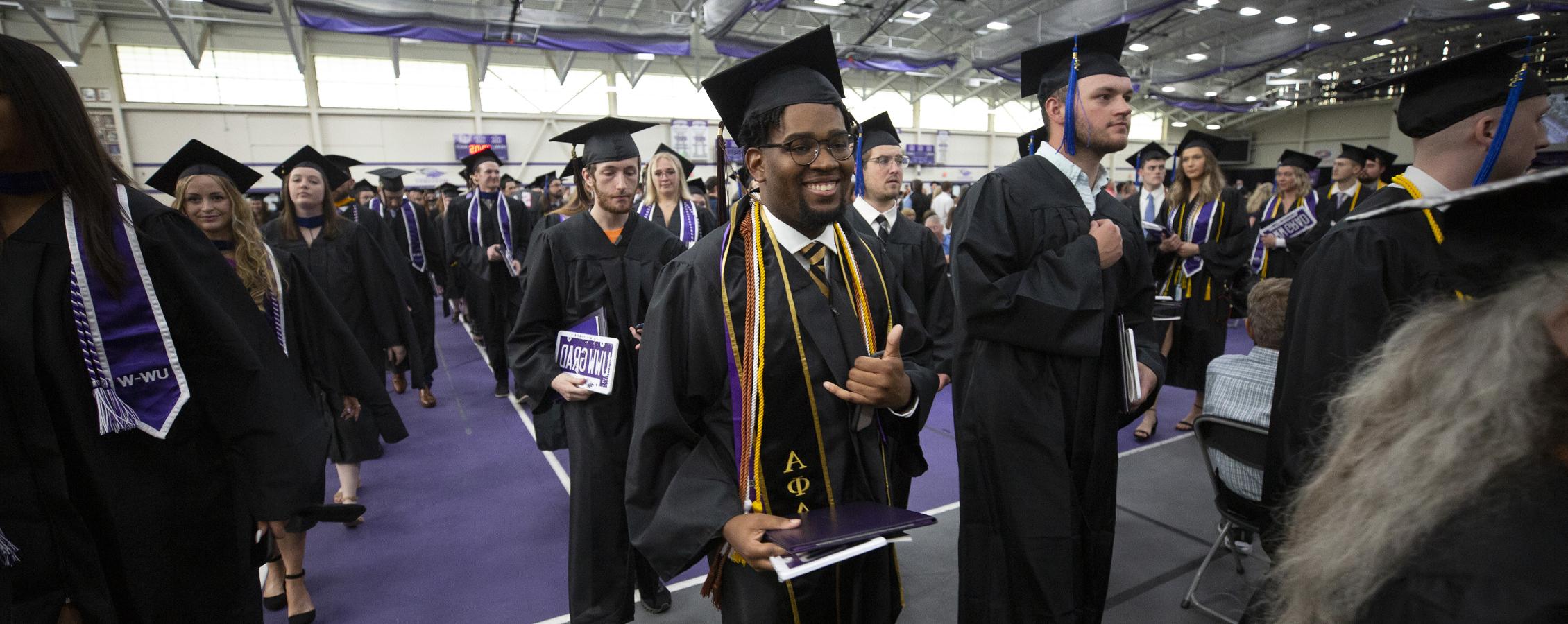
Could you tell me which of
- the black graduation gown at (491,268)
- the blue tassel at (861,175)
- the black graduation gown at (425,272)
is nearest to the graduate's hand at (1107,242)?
the blue tassel at (861,175)

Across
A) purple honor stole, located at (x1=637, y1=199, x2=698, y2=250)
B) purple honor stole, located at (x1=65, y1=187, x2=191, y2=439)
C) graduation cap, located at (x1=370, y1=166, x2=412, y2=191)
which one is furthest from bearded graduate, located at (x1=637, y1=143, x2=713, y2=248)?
graduation cap, located at (x1=370, y1=166, x2=412, y2=191)

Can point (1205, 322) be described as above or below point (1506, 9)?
below

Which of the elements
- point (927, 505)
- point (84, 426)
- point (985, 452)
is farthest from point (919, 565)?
point (84, 426)

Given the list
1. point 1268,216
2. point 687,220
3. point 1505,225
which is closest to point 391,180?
point 687,220

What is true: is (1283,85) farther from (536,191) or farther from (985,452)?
(985,452)

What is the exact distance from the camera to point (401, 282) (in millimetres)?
4746

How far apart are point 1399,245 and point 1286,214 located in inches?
180

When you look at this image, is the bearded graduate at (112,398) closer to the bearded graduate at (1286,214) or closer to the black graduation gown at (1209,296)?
the black graduation gown at (1209,296)

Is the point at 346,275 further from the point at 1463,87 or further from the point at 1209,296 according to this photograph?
the point at 1209,296

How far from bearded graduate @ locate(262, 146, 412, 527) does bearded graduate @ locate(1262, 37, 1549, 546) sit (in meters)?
3.92

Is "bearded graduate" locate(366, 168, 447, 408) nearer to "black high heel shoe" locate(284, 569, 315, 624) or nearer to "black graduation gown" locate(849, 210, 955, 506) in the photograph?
"black high heel shoe" locate(284, 569, 315, 624)

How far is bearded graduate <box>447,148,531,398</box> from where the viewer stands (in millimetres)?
6105

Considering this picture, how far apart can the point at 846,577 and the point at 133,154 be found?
66.5 ft

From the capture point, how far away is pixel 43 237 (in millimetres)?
1394
